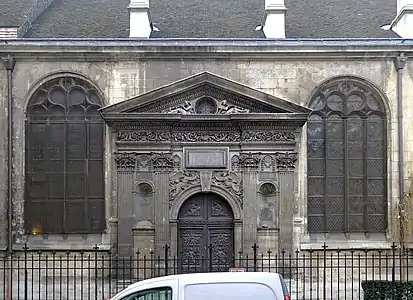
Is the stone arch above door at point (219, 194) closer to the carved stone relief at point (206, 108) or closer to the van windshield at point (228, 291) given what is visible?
the carved stone relief at point (206, 108)

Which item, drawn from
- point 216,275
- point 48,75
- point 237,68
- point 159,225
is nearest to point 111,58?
point 48,75

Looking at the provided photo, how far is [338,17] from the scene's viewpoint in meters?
21.0

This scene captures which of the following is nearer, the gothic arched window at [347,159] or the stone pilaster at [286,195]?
the stone pilaster at [286,195]

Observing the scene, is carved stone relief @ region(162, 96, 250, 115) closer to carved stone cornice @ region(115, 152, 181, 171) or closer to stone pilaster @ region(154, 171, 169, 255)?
carved stone cornice @ region(115, 152, 181, 171)

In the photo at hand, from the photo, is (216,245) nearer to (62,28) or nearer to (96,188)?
(96,188)

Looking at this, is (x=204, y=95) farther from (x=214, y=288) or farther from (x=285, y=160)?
(x=214, y=288)

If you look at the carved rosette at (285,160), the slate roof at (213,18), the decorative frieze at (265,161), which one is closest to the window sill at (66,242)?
the decorative frieze at (265,161)

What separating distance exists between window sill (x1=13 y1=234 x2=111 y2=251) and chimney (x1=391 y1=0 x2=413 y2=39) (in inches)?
355

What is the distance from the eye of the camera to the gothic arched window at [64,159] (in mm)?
18016

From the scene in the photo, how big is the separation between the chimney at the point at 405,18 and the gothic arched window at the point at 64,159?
25.9 ft

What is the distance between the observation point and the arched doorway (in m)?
17.6

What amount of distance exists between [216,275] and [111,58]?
1085 centimetres

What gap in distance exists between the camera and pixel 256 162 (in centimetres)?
1738

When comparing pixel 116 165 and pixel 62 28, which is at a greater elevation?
pixel 62 28
